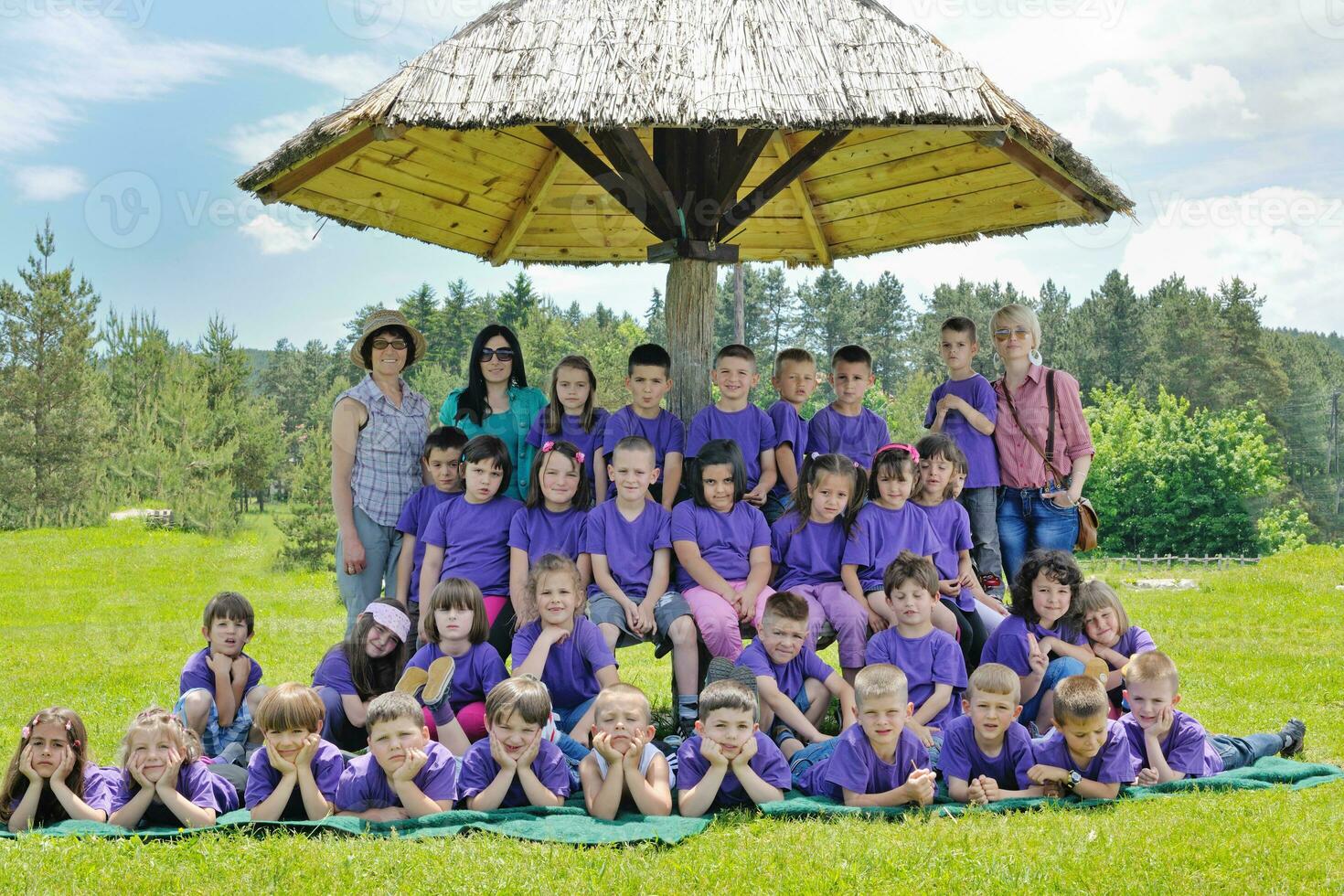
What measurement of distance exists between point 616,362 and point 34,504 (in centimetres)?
2497

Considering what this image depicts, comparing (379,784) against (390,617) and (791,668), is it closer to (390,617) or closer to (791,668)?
(390,617)

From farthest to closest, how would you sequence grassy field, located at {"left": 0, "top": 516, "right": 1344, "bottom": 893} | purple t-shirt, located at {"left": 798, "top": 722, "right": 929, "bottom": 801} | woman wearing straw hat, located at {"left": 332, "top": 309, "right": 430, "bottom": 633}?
woman wearing straw hat, located at {"left": 332, "top": 309, "right": 430, "bottom": 633} < purple t-shirt, located at {"left": 798, "top": 722, "right": 929, "bottom": 801} < grassy field, located at {"left": 0, "top": 516, "right": 1344, "bottom": 893}

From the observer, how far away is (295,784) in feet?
13.5

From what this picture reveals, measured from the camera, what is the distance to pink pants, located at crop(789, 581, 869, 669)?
5098mm

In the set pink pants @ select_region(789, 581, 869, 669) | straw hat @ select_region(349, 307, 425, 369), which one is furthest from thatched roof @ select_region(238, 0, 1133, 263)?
pink pants @ select_region(789, 581, 869, 669)

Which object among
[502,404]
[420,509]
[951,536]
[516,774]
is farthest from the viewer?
[502,404]

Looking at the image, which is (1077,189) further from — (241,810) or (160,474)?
(160,474)

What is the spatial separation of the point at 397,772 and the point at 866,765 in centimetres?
195

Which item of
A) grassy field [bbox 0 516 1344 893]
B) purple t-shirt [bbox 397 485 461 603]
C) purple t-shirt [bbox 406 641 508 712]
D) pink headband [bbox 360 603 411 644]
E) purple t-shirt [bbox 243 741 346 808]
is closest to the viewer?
grassy field [bbox 0 516 1344 893]

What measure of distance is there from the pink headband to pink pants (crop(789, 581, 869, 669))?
2046mm

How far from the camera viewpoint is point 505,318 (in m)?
57.2

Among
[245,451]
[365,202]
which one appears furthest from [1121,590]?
[245,451]

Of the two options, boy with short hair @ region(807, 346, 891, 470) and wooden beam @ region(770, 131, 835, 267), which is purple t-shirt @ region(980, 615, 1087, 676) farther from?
wooden beam @ region(770, 131, 835, 267)

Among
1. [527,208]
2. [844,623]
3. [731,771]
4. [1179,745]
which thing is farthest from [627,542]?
[527,208]
